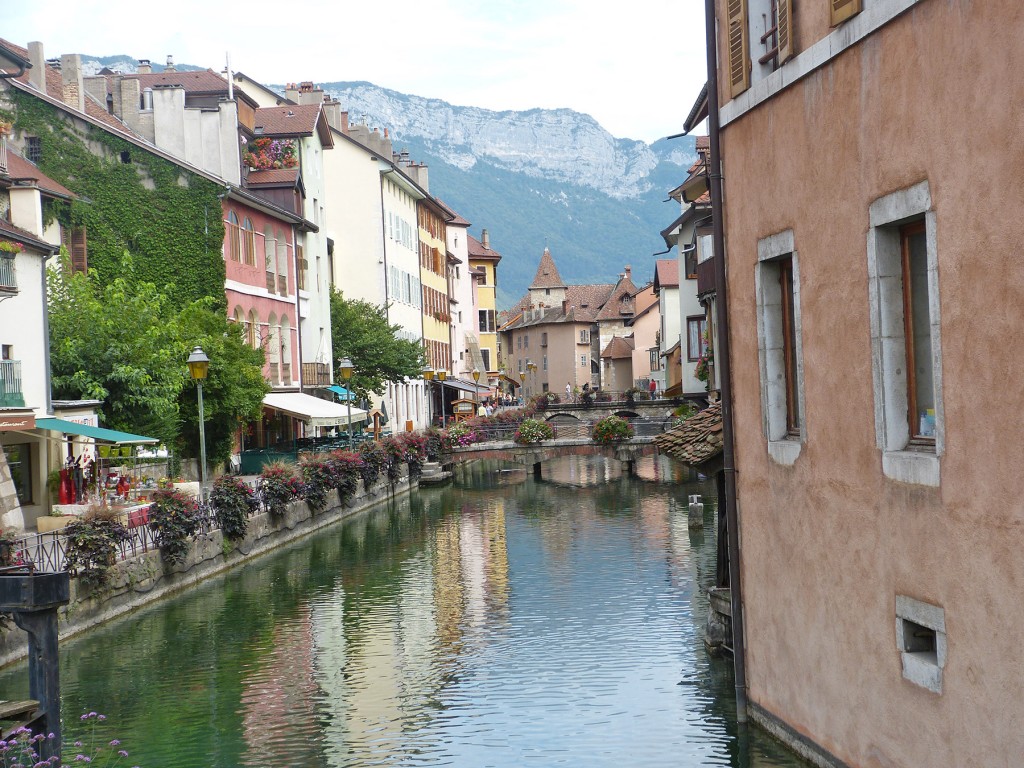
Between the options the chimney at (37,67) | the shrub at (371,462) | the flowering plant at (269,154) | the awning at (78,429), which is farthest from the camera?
the flowering plant at (269,154)

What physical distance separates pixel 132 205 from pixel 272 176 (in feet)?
33.3

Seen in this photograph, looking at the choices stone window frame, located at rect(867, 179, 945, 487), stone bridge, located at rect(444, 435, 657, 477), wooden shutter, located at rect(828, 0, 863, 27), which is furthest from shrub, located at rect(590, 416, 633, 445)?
stone window frame, located at rect(867, 179, 945, 487)

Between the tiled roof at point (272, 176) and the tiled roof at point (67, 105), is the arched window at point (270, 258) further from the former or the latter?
the tiled roof at point (67, 105)

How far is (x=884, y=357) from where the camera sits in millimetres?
9195

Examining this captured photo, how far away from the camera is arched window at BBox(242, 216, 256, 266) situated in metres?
45.1

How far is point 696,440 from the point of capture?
56.4ft

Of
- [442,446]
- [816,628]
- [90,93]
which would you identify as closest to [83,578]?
[816,628]

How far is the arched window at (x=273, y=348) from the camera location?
4694cm

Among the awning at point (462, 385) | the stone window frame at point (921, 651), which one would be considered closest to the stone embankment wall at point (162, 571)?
the stone window frame at point (921, 651)

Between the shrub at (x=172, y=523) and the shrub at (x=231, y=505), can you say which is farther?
the shrub at (x=231, y=505)

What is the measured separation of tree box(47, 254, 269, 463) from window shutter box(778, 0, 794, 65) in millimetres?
24436

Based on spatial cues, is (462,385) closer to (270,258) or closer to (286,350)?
(286,350)

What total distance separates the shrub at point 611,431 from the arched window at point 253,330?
15822 mm

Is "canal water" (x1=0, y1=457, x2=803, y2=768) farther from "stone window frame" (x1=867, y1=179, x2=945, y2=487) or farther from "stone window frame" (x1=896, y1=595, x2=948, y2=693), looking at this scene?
"stone window frame" (x1=867, y1=179, x2=945, y2=487)
